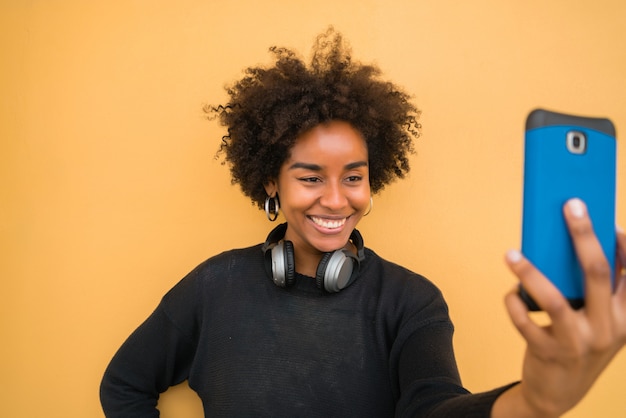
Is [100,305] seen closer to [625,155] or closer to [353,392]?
[353,392]

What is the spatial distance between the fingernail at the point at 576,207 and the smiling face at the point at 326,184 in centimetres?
62

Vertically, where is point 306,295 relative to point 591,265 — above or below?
below

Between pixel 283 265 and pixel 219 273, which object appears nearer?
pixel 283 265

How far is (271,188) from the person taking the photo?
1.35 meters

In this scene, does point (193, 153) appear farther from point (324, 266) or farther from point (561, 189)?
point (561, 189)

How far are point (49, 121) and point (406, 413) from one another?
57.6 inches

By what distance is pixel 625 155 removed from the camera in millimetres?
1387

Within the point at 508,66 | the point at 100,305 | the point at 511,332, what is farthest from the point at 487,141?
the point at 100,305

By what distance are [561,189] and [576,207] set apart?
0.15ft

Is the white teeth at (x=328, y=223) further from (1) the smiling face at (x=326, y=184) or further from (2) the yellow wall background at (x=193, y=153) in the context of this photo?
(2) the yellow wall background at (x=193, y=153)

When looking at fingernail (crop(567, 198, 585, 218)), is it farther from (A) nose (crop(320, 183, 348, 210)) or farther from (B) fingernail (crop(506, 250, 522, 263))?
(A) nose (crop(320, 183, 348, 210))

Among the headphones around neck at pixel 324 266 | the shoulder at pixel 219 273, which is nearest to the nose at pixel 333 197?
the headphones around neck at pixel 324 266

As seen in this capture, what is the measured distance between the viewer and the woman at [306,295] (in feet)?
3.80

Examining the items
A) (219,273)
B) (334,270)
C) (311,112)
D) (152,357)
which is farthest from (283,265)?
(152,357)
